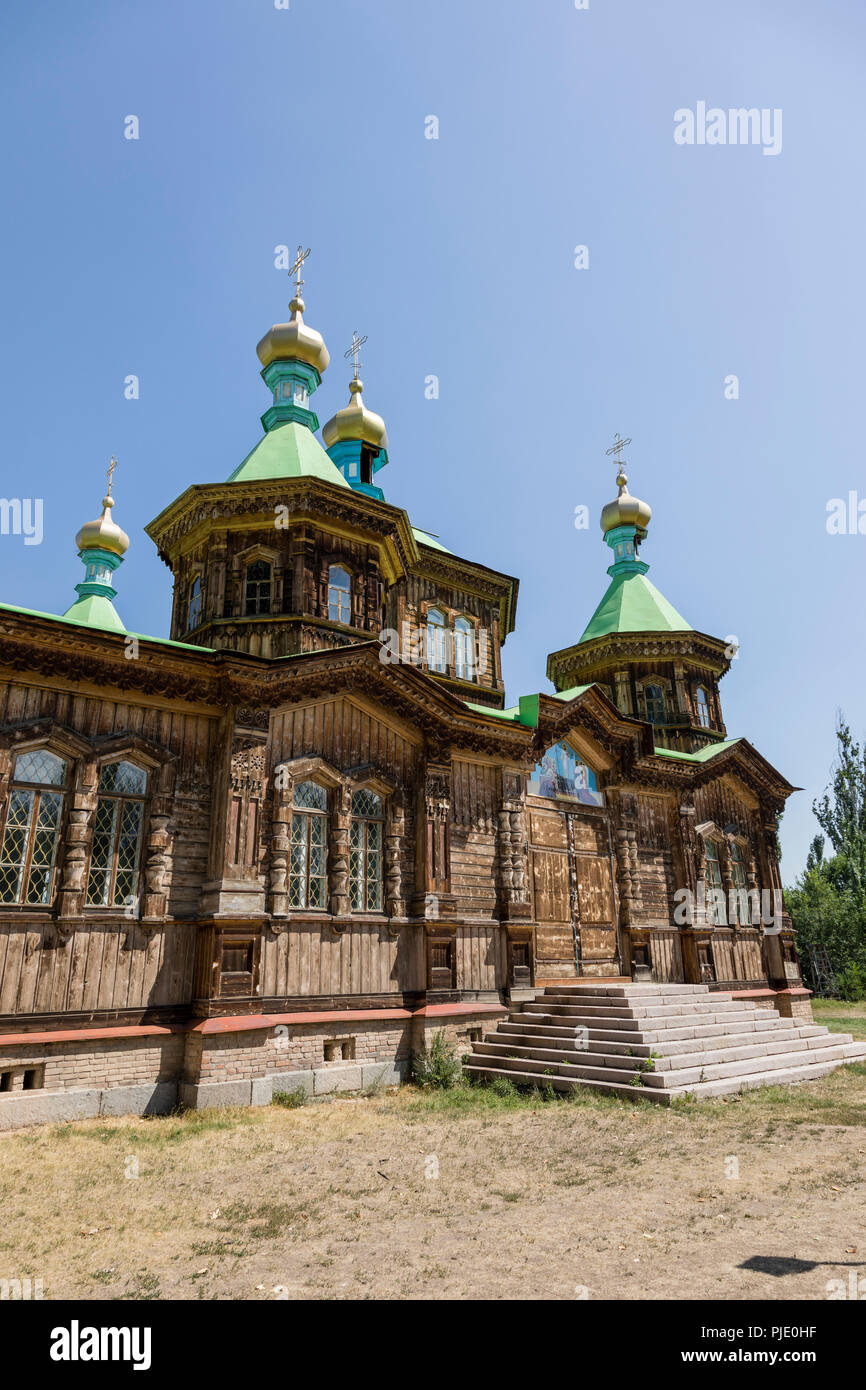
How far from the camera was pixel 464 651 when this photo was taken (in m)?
19.3

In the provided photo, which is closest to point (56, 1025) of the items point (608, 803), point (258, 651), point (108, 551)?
point (258, 651)

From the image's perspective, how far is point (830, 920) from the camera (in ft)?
108

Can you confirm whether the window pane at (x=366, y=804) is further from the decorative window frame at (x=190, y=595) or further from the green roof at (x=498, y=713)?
the decorative window frame at (x=190, y=595)

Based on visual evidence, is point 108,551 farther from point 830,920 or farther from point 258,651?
point 830,920

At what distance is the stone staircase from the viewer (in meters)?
11.5

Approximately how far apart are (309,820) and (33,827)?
400cm

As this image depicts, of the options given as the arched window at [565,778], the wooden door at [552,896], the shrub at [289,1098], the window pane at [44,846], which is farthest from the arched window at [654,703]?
the window pane at [44,846]

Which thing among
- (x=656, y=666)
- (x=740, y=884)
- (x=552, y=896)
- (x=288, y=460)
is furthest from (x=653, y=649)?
(x=288, y=460)

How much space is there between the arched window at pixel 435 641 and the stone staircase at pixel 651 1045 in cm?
726

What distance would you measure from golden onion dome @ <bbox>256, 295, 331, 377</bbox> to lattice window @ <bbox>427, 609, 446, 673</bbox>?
19.7 ft

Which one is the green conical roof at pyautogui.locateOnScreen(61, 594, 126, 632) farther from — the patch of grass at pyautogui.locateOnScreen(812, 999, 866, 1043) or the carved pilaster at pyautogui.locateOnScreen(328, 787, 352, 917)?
the patch of grass at pyautogui.locateOnScreen(812, 999, 866, 1043)

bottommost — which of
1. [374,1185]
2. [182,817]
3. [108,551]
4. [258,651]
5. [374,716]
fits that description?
[374,1185]

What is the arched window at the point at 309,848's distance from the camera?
12.9 m

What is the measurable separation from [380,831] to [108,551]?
39.5ft
